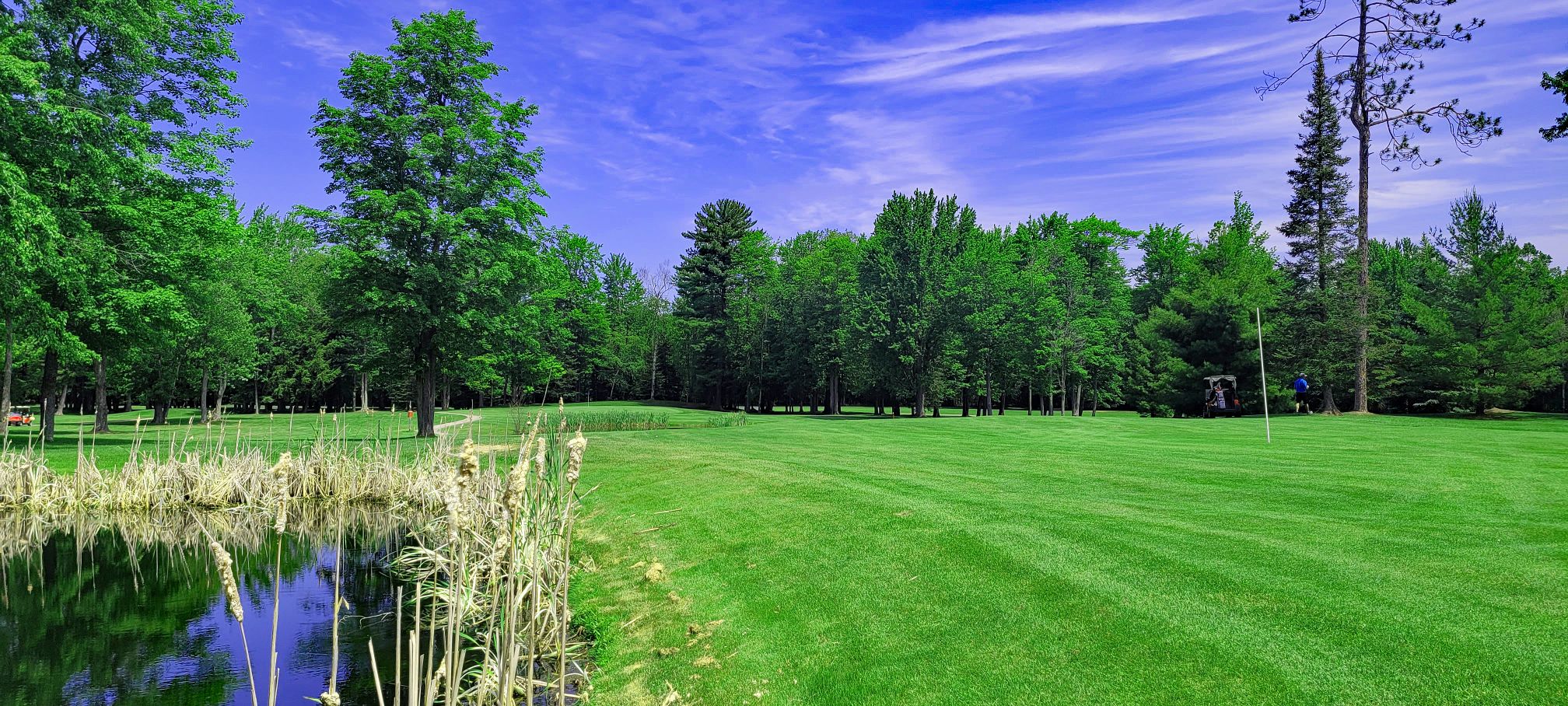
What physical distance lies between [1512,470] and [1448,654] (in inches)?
397

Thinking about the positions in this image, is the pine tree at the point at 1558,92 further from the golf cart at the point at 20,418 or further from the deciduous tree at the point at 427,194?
the golf cart at the point at 20,418

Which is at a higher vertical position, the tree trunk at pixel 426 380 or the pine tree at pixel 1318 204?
the pine tree at pixel 1318 204

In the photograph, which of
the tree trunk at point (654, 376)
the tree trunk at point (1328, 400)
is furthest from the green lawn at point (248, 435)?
the tree trunk at point (1328, 400)

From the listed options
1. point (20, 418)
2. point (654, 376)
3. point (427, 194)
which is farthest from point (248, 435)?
point (654, 376)

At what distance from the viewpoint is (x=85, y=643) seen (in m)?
8.81

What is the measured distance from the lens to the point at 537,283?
1150 inches

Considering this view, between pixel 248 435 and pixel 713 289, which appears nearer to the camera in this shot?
pixel 248 435

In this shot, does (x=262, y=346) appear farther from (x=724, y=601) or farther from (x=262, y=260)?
(x=724, y=601)

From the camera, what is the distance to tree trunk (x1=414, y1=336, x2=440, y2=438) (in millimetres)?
26281

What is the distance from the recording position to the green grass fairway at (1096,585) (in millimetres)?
5254

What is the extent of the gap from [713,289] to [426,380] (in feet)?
133

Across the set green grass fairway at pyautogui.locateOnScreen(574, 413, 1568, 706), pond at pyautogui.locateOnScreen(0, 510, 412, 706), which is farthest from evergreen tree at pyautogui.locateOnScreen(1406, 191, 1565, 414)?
pond at pyautogui.locateOnScreen(0, 510, 412, 706)

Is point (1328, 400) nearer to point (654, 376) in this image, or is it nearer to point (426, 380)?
point (426, 380)

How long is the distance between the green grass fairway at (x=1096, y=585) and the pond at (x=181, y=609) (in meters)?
2.90
